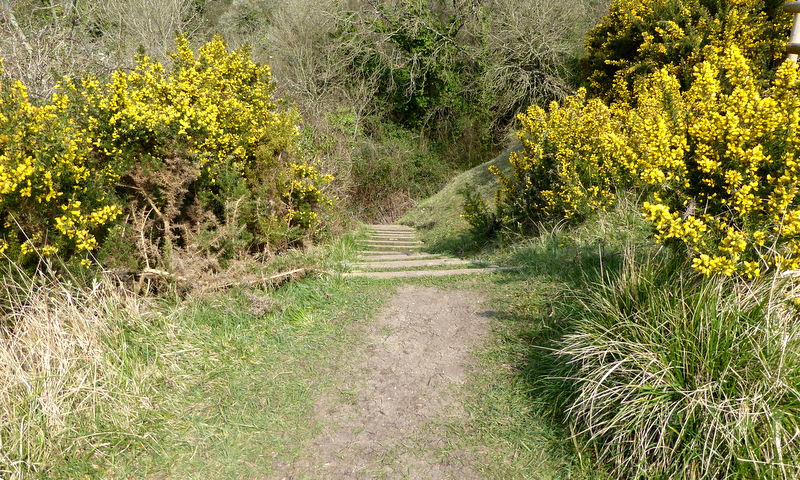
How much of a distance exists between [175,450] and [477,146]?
569 inches

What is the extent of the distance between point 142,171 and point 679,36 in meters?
8.33

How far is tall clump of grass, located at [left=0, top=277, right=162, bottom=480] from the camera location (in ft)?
8.39

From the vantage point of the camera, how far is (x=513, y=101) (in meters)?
14.1

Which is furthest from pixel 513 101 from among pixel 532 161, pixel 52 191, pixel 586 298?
pixel 52 191

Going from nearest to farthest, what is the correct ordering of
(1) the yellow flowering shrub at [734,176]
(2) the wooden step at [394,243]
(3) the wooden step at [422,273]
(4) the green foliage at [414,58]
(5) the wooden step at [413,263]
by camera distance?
(1) the yellow flowering shrub at [734,176]
(3) the wooden step at [422,273]
(5) the wooden step at [413,263]
(2) the wooden step at [394,243]
(4) the green foliage at [414,58]

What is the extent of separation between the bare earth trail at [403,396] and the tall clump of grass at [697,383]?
2.64ft

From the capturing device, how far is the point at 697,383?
2.45m

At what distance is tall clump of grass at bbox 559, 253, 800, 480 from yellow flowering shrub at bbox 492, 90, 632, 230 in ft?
9.47

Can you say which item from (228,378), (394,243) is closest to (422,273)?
(228,378)

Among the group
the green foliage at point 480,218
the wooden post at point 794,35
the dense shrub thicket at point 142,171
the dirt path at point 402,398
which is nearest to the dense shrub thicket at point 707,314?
the wooden post at point 794,35

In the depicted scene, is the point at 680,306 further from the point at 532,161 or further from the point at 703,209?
the point at 532,161

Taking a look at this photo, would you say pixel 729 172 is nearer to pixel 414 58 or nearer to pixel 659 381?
pixel 659 381

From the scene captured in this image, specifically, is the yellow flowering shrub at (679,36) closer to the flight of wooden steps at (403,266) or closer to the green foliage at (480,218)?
the green foliage at (480,218)

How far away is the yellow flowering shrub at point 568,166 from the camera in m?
5.75
